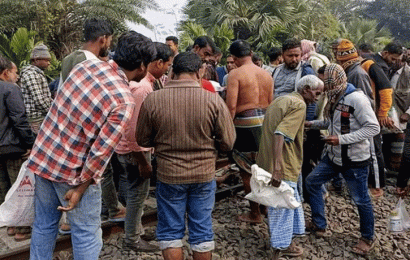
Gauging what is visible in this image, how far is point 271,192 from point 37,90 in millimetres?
2997

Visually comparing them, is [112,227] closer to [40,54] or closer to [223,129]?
[223,129]

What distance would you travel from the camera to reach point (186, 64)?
2.83 m

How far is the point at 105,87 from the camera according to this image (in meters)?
2.24

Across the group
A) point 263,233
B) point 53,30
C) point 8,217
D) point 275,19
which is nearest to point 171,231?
point 8,217

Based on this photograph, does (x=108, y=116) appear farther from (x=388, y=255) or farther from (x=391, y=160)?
(x=391, y=160)

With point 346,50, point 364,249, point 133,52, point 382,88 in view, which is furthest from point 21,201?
point 382,88

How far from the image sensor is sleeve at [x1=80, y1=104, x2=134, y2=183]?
220 centimetres

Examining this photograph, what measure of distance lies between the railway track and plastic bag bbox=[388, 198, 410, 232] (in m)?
1.98

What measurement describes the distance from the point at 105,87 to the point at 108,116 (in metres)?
0.17

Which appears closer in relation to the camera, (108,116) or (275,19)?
(108,116)

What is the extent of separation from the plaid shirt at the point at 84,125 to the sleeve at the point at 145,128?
463 mm

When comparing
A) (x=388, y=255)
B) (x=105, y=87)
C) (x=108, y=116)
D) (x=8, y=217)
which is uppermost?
(x=105, y=87)

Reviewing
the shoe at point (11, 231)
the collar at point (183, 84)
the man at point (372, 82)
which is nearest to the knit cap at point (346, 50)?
the man at point (372, 82)

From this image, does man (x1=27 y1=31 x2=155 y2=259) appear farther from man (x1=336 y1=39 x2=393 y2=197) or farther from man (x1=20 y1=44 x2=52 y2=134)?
man (x1=336 y1=39 x2=393 y2=197)
